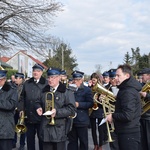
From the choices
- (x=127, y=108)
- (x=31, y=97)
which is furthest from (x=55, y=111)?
(x=31, y=97)

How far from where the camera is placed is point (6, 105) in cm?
548

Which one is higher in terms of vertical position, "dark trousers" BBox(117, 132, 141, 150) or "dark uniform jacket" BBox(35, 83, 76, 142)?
"dark uniform jacket" BBox(35, 83, 76, 142)

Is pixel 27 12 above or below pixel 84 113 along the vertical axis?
above

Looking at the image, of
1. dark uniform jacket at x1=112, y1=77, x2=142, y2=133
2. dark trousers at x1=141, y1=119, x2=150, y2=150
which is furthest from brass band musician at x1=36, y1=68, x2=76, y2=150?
dark trousers at x1=141, y1=119, x2=150, y2=150

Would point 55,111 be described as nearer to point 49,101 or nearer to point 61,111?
point 61,111

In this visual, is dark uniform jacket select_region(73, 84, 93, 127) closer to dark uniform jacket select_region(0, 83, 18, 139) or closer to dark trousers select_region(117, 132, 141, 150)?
dark uniform jacket select_region(0, 83, 18, 139)

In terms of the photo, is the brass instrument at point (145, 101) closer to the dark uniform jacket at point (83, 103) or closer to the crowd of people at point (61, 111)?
the crowd of people at point (61, 111)

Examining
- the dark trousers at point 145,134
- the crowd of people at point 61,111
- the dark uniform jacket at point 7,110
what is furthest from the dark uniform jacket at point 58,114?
the dark trousers at point 145,134

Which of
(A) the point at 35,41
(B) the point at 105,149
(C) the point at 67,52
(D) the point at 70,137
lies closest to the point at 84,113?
(D) the point at 70,137

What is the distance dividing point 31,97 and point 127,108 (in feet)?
8.83

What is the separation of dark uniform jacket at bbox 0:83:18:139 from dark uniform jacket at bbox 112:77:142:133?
1756mm

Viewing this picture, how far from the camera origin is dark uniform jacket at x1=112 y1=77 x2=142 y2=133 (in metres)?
4.90

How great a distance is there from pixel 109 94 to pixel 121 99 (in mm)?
1053

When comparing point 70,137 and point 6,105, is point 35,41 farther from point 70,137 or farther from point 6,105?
point 6,105
